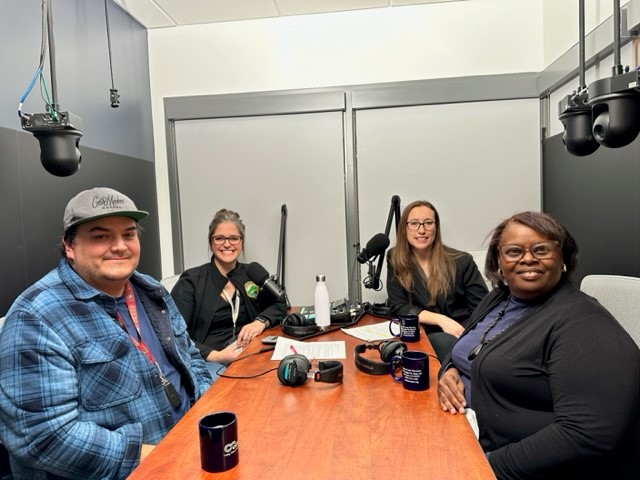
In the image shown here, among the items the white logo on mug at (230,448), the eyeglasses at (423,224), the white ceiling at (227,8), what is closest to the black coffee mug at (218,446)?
the white logo on mug at (230,448)

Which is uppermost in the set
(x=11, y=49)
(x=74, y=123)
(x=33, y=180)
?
(x=11, y=49)

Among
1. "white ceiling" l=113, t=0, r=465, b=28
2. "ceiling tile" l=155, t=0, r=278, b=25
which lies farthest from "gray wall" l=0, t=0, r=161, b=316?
"ceiling tile" l=155, t=0, r=278, b=25

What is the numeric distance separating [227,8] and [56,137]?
1.95 meters

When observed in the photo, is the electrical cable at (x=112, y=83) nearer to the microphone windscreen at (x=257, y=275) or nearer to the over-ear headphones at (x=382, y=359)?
the microphone windscreen at (x=257, y=275)

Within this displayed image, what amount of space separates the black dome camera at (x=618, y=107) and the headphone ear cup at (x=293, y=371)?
1102mm

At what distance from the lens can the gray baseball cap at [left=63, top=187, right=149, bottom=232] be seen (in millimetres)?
1402

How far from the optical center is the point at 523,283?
4.60 feet

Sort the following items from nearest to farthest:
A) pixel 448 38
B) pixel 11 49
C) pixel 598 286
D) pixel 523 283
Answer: pixel 523 283 < pixel 598 286 < pixel 11 49 < pixel 448 38

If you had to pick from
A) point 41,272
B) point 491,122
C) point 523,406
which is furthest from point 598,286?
point 41,272

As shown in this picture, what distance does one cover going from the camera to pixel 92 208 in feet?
4.64

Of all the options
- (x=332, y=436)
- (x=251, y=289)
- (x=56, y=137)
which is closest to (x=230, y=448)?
(x=332, y=436)

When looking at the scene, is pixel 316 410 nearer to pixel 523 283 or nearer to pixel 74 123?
pixel 523 283

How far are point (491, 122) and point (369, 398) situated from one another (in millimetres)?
2473

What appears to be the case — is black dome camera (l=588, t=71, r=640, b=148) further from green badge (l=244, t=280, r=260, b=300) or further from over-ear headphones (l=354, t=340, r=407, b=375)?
green badge (l=244, t=280, r=260, b=300)
